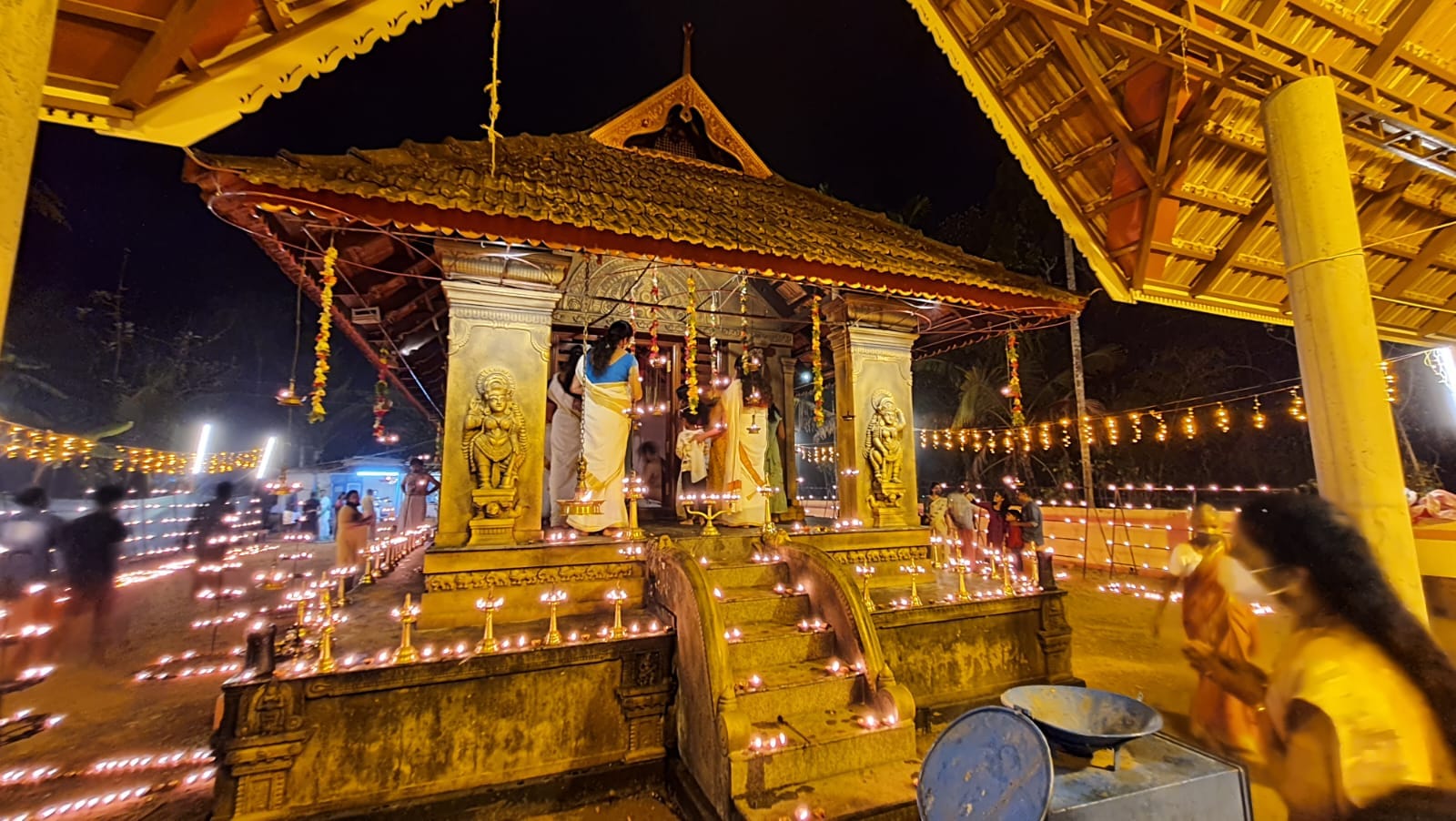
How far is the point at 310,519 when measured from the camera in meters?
21.8

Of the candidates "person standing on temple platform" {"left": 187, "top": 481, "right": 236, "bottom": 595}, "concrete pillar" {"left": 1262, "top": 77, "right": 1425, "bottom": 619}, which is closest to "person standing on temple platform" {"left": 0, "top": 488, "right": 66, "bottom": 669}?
"person standing on temple platform" {"left": 187, "top": 481, "right": 236, "bottom": 595}

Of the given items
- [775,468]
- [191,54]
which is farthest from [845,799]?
[191,54]

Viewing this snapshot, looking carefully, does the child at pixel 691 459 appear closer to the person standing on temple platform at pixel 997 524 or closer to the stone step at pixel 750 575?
the stone step at pixel 750 575

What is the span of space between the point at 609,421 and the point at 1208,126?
755 cm

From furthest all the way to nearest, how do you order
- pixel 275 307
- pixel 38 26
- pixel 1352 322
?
pixel 275 307 → pixel 1352 322 → pixel 38 26

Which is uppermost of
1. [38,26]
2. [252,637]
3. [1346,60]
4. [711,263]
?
[1346,60]

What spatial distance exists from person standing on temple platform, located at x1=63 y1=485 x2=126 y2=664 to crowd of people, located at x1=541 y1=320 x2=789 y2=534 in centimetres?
582

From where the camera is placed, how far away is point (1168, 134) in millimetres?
5258

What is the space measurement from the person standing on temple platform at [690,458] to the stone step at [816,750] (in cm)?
431

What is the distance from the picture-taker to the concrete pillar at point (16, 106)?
71.4 inches

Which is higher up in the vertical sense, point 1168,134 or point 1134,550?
point 1168,134

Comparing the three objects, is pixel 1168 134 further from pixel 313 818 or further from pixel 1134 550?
pixel 1134 550

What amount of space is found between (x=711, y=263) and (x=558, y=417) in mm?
4043

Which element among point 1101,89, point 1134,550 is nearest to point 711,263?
point 1101,89
